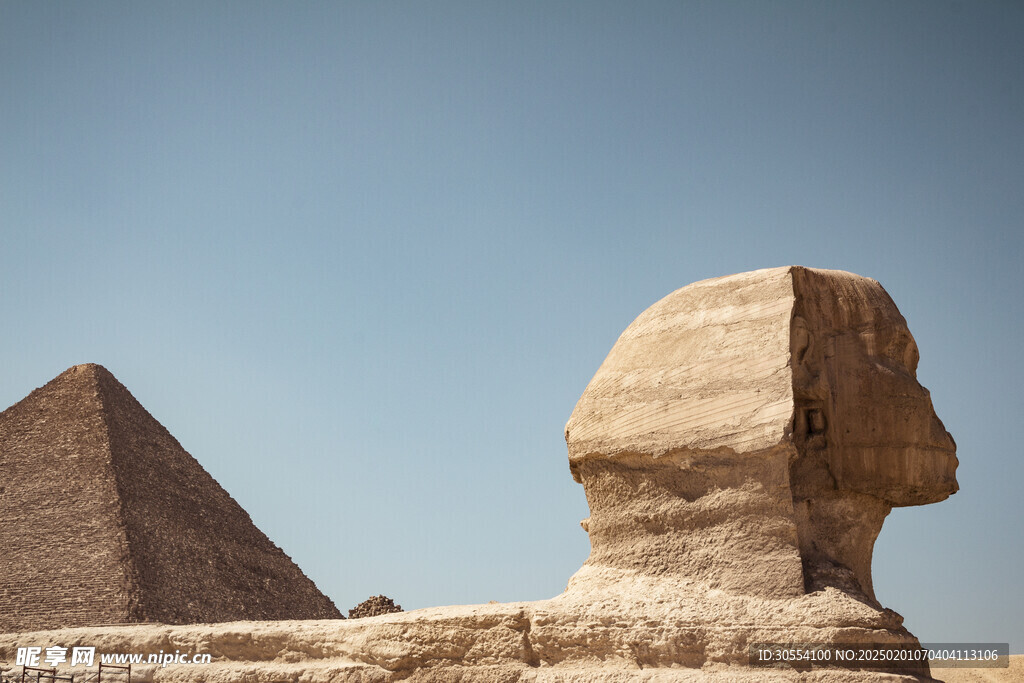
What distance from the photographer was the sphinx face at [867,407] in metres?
4.39

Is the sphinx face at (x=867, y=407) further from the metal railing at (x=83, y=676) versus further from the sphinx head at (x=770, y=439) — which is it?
the metal railing at (x=83, y=676)

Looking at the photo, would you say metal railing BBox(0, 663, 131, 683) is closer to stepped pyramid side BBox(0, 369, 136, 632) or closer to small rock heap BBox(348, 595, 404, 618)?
small rock heap BBox(348, 595, 404, 618)

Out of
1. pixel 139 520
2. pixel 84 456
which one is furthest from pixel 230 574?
pixel 84 456

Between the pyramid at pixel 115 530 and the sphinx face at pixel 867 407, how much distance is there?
47.8m

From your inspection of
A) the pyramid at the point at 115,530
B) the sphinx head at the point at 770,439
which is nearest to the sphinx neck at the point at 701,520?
the sphinx head at the point at 770,439

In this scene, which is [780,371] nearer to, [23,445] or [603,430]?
[603,430]

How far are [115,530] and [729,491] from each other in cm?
5405

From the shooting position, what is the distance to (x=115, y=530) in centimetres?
5419

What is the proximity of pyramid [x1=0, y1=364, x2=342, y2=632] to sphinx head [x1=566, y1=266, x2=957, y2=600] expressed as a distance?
47.4 m

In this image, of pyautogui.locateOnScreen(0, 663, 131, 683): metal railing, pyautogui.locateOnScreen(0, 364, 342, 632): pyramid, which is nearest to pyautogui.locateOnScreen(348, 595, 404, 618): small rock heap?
pyautogui.locateOnScreen(0, 364, 342, 632): pyramid

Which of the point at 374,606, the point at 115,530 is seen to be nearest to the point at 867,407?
the point at 374,606

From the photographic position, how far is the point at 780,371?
167 inches

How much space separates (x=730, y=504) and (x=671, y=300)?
954mm

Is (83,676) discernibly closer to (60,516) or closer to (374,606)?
(374,606)
